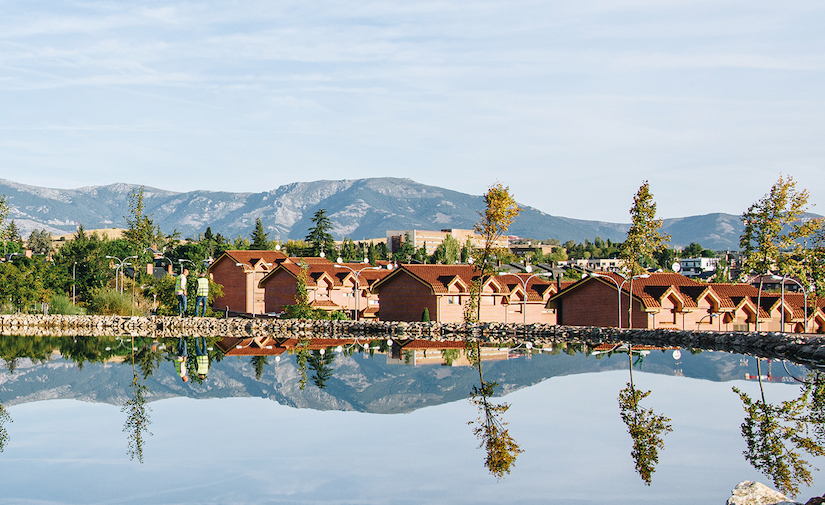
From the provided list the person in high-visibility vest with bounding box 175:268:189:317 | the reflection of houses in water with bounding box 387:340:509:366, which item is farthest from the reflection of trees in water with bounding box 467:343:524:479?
the person in high-visibility vest with bounding box 175:268:189:317

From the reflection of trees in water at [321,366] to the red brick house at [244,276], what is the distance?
3409 centimetres

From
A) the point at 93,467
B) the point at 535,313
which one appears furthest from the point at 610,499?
the point at 535,313

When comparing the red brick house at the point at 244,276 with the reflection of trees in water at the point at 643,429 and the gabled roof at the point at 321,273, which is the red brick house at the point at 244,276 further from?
the reflection of trees in water at the point at 643,429

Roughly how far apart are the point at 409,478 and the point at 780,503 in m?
5.79

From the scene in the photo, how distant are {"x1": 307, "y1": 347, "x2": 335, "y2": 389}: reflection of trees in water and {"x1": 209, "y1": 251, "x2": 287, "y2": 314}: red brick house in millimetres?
34093

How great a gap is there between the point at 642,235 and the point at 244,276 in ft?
125

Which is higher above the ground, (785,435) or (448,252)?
(448,252)

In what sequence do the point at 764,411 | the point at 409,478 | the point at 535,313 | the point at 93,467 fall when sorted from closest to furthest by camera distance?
the point at 409,478, the point at 93,467, the point at 764,411, the point at 535,313

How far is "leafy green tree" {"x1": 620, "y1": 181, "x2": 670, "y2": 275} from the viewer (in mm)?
51906

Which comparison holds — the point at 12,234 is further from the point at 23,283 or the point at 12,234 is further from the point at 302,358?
the point at 302,358

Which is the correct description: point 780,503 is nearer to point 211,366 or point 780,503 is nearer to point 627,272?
point 211,366

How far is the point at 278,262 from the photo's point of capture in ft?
242

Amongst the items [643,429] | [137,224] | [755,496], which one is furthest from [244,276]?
[755,496]

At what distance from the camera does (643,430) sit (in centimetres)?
1733
